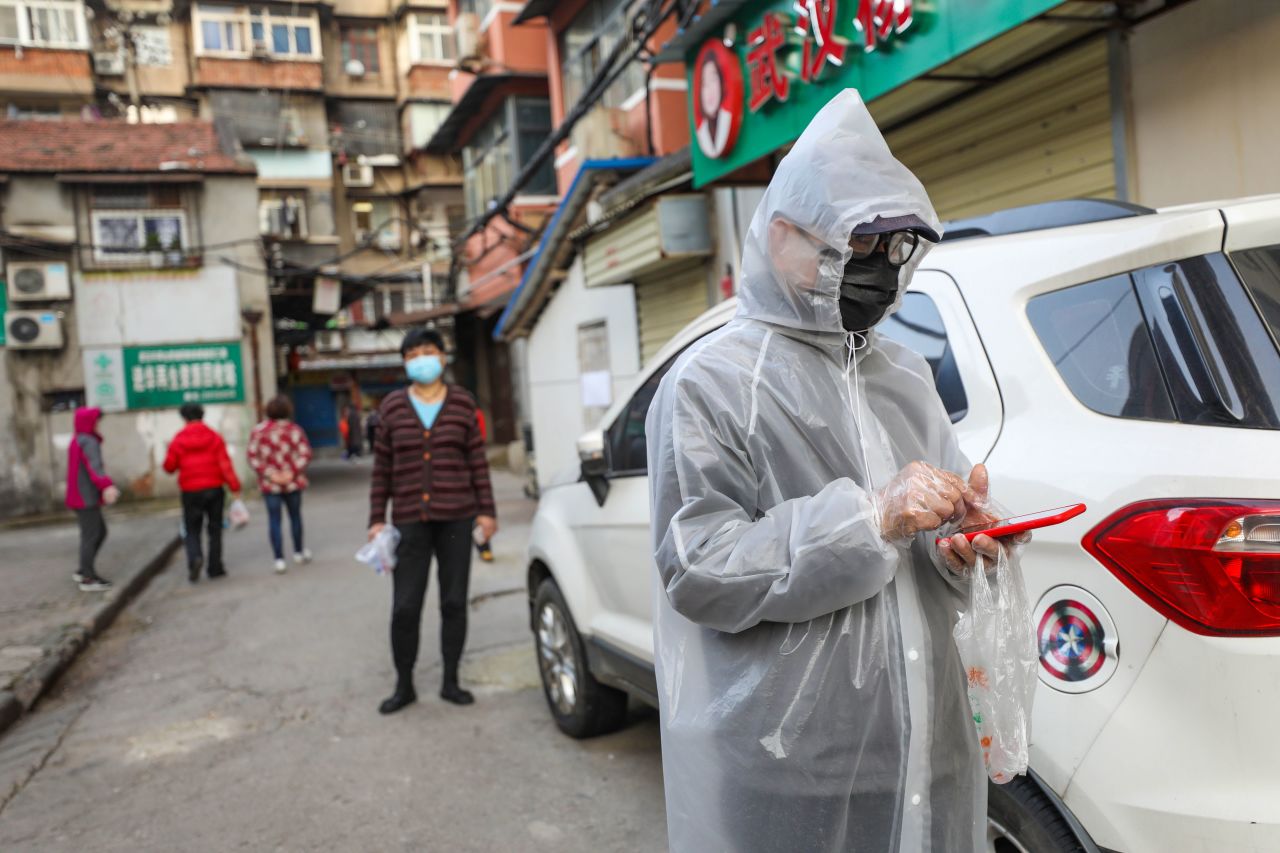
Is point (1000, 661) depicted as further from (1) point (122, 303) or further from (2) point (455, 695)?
(1) point (122, 303)

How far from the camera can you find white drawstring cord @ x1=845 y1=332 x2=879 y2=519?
173cm

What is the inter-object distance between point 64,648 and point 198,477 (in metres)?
3.14

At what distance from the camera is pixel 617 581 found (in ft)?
13.0

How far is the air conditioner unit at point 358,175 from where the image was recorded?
33812mm

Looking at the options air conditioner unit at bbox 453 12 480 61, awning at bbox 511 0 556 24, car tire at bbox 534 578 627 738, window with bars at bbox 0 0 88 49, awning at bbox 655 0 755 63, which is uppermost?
window with bars at bbox 0 0 88 49

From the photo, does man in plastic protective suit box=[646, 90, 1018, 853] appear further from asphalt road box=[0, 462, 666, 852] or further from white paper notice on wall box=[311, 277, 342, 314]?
white paper notice on wall box=[311, 277, 342, 314]

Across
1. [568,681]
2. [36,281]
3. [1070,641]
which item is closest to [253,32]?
[36,281]

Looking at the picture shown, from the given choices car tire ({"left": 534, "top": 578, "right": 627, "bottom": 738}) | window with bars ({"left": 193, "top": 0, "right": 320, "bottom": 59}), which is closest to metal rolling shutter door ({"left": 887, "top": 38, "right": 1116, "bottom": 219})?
car tire ({"left": 534, "top": 578, "right": 627, "bottom": 738})

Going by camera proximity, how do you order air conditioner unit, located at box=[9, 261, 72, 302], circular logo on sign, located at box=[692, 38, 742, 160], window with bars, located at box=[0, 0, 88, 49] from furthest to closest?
window with bars, located at box=[0, 0, 88, 49] < air conditioner unit, located at box=[9, 261, 72, 302] < circular logo on sign, located at box=[692, 38, 742, 160]

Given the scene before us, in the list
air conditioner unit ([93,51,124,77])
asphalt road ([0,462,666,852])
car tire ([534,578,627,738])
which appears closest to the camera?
asphalt road ([0,462,666,852])

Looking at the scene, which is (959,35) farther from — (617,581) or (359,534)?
(359,534)

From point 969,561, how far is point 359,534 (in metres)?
11.7

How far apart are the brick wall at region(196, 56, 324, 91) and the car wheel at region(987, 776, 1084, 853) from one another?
33.4 metres

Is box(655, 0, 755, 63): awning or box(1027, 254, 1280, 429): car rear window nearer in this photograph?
box(1027, 254, 1280, 429): car rear window
